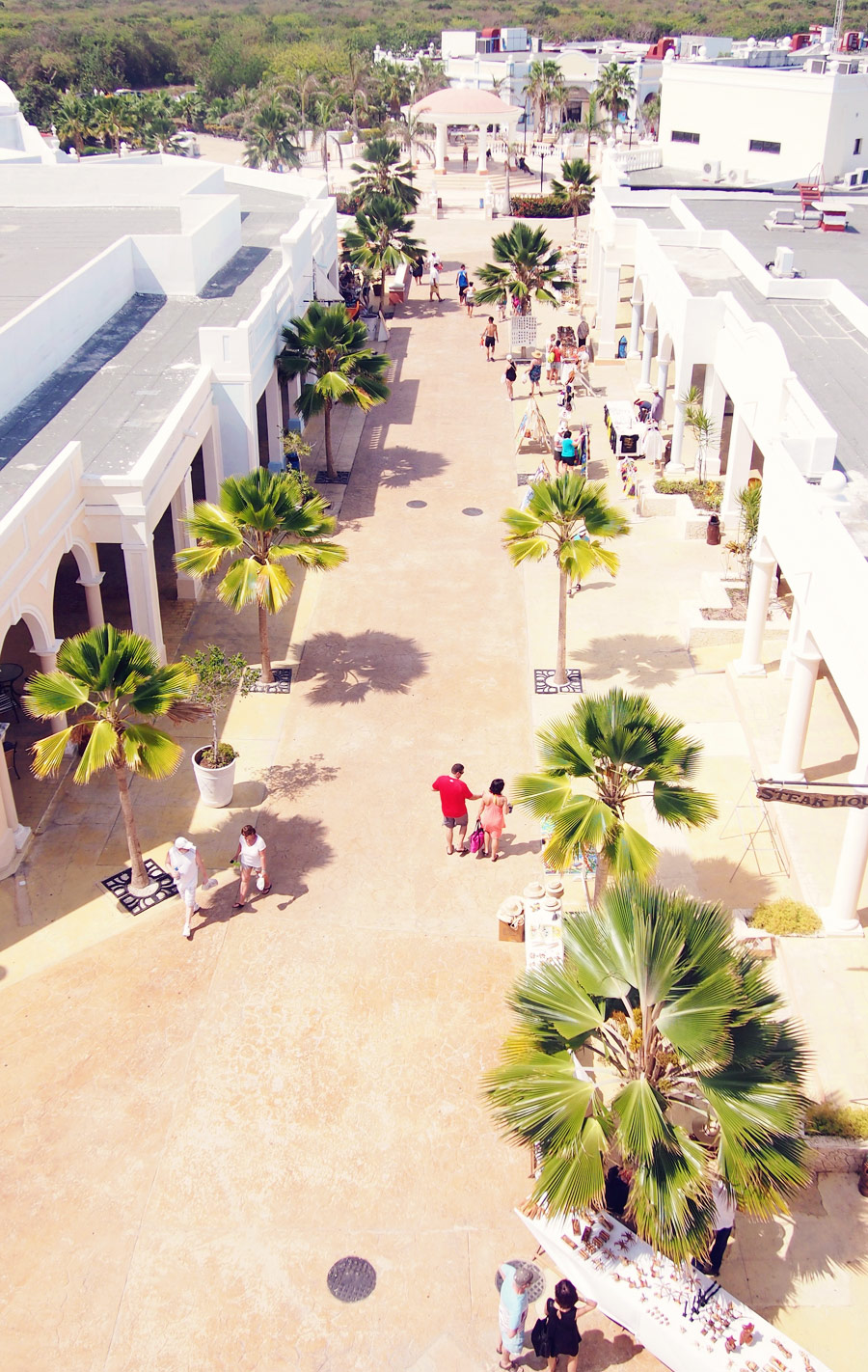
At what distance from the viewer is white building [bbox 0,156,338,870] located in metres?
17.8

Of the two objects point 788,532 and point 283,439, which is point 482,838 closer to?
point 788,532

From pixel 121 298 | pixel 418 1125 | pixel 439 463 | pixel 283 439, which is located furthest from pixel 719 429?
pixel 418 1125

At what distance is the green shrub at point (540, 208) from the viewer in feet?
205

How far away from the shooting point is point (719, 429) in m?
27.5

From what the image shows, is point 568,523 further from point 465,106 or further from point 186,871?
point 465,106

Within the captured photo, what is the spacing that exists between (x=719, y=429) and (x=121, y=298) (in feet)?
45.4

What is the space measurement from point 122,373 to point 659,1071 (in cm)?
1806

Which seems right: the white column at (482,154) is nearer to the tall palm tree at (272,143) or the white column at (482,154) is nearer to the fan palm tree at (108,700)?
the tall palm tree at (272,143)

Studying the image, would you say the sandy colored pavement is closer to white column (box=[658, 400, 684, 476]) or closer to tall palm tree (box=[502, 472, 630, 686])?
tall palm tree (box=[502, 472, 630, 686])

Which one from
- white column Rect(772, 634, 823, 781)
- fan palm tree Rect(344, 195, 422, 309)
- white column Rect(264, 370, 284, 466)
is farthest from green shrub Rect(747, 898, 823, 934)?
fan palm tree Rect(344, 195, 422, 309)

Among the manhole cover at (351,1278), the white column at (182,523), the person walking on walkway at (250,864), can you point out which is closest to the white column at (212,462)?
the white column at (182,523)

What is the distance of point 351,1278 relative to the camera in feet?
35.3

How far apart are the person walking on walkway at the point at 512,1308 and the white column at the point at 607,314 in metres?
33.2

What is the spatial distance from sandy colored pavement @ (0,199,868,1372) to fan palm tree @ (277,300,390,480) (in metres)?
6.29
